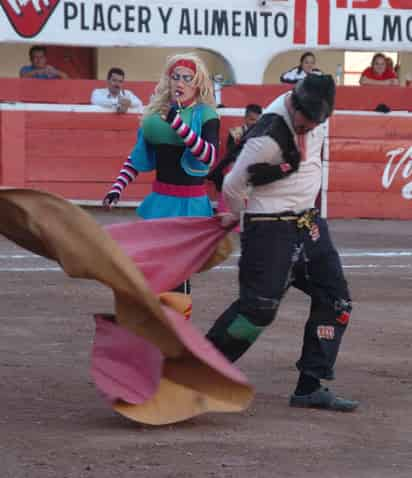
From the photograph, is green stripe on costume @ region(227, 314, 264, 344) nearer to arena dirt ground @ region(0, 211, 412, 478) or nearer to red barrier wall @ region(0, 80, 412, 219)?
arena dirt ground @ region(0, 211, 412, 478)

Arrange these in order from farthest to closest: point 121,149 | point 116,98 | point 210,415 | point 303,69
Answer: point 303,69 < point 121,149 < point 116,98 < point 210,415

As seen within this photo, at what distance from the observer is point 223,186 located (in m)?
5.77

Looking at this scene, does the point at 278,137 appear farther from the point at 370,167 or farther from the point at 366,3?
the point at 366,3

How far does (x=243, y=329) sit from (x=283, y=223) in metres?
0.47

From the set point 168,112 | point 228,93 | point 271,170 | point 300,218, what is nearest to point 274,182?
point 271,170

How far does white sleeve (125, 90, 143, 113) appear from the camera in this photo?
15.2 meters

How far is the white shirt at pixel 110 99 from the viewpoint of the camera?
15.2m

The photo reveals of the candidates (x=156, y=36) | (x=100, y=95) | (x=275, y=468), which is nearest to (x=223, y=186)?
(x=275, y=468)

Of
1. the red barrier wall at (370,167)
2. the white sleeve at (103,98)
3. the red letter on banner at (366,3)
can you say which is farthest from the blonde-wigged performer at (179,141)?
the red letter on banner at (366,3)

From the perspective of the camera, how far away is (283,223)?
580 cm

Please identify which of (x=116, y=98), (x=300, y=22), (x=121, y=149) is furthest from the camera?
(x=300, y=22)

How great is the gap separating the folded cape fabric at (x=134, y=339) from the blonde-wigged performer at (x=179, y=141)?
1046mm

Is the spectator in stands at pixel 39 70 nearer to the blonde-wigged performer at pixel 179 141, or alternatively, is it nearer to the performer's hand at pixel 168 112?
the blonde-wigged performer at pixel 179 141

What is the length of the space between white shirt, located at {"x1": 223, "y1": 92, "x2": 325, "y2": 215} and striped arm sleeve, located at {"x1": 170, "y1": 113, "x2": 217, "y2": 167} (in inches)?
28.7
